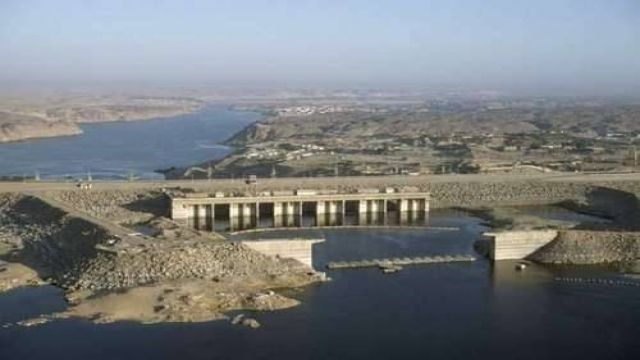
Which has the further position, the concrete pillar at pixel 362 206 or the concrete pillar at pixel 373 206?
the concrete pillar at pixel 373 206

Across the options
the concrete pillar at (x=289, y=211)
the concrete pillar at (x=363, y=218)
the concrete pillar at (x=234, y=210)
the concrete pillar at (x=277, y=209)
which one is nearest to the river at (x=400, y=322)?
the concrete pillar at (x=363, y=218)

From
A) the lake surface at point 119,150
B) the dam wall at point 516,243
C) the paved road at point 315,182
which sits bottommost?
the lake surface at point 119,150

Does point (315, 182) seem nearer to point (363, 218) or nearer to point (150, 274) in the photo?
point (363, 218)

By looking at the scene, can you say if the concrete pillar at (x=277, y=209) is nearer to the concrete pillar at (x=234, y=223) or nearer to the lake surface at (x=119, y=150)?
the concrete pillar at (x=234, y=223)

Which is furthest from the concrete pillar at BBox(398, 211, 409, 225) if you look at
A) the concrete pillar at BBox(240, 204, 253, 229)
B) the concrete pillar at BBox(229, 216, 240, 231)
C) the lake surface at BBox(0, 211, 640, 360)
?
the lake surface at BBox(0, 211, 640, 360)

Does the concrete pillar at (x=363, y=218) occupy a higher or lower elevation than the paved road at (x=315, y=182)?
lower

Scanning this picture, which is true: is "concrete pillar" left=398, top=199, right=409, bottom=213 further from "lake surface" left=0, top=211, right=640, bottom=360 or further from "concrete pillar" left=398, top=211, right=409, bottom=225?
"lake surface" left=0, top=211, right=640, bottom=360

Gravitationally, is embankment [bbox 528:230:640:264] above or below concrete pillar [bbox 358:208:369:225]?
above
